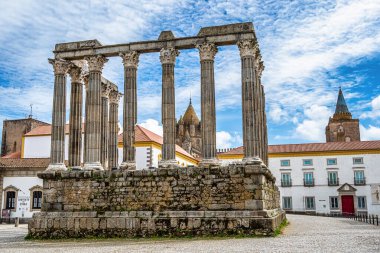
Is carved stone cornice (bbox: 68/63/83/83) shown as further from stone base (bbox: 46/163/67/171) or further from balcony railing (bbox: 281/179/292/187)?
balcony railing (bbox: 281/179/292/187)

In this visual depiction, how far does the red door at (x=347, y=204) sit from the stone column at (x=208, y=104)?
32.5 meters

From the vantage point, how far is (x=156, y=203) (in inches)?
696

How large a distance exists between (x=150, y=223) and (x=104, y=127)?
6959 mm

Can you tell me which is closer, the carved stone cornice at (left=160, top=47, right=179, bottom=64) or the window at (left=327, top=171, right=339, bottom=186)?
the carved stone cornice at (left=160, top=47, right=179, bottom=64)

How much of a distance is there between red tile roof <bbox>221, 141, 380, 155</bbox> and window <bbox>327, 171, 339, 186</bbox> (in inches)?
102

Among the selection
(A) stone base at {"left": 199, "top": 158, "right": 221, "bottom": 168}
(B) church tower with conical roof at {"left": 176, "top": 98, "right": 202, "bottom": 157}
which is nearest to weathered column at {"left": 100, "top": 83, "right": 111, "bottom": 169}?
(A) stone base at {"left": 199, "top": 158, "right": 221, "bottom": 168}

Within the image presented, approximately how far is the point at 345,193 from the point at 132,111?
33746 millimetres

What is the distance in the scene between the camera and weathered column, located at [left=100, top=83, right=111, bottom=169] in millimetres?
22016

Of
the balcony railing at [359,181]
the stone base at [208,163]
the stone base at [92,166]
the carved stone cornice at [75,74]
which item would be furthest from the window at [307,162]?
the stone base at [92,166]

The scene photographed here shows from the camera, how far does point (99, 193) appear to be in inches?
721

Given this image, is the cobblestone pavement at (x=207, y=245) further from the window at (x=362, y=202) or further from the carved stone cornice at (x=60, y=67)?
the window at (x=362, y=202)

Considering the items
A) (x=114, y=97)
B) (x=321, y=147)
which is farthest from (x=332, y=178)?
(x=114, y=97)

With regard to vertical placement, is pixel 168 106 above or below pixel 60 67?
below

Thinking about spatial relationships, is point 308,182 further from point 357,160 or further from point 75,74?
point 75,74
